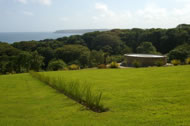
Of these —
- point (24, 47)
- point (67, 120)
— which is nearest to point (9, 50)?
point (24, 47)

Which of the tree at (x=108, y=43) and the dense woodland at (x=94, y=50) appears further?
the tree at (x=108, y=43)

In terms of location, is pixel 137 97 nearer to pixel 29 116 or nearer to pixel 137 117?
pixel 137 117

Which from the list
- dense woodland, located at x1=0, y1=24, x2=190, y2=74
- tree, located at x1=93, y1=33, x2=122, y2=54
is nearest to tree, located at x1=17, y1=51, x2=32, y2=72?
dense woodland, located at x1=0, y1=24, x2=190, y2=74

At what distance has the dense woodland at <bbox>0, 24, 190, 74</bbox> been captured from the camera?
80.9 feet

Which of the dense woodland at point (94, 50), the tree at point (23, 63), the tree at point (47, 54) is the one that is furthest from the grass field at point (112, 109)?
the tree at point (47, 54)

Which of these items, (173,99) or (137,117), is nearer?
(137,117)

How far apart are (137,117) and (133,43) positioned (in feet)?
140

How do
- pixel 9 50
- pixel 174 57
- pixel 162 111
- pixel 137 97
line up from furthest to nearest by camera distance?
1. pixel 9 50
2. pixel 174 57
3. pixel 137 97
4. pixel 162 111

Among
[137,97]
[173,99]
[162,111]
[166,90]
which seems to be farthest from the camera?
[166,90]

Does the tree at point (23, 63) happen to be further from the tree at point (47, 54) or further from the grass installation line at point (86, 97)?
the tree at point (47, 54)

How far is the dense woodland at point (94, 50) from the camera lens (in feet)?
80.9

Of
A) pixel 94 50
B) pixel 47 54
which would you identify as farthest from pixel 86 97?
pixel 47 54

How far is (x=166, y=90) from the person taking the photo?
297 inches

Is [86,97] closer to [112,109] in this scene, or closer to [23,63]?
[112,109]
